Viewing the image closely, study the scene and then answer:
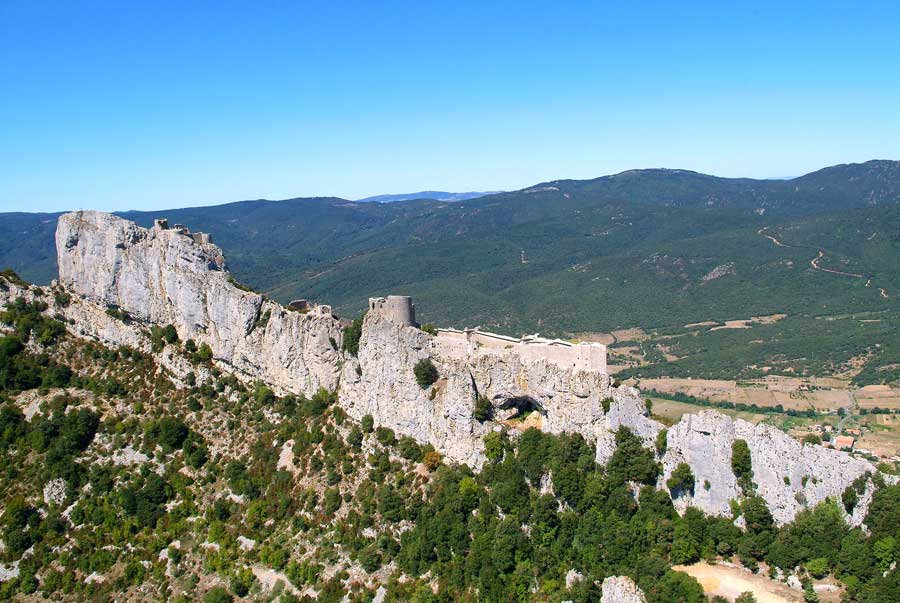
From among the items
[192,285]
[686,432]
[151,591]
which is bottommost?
[151,591]

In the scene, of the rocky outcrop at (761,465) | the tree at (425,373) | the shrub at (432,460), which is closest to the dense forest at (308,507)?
the shrub at (432,460)

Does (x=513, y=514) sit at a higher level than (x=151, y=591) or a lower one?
higher

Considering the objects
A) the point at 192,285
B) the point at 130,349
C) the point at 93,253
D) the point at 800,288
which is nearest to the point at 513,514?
the point at 192,285

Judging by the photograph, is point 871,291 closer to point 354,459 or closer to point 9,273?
point 354,459

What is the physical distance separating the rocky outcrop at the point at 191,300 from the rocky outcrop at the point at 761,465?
25.0 metres

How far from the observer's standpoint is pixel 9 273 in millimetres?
61781

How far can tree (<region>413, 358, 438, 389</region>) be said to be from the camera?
150ft

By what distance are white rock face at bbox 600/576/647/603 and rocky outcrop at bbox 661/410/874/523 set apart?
5858 mm

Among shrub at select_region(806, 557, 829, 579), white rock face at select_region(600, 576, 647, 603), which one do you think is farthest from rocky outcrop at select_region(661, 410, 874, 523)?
white rock face at select_region(600, 576, 647, 603)

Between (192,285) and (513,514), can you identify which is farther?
(192,285)

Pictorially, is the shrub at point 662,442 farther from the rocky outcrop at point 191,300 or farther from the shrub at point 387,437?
the rocky outcrop at point 191,300

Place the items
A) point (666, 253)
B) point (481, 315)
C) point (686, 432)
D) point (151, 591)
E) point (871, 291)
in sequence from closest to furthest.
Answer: point (686, 432), point (151, 591), point (871, 291), point (481, 315), point (666, 253)

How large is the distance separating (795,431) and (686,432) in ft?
134

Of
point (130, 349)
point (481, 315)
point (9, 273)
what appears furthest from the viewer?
point (481, 315)
